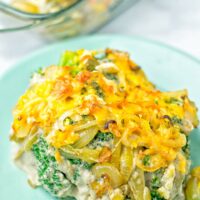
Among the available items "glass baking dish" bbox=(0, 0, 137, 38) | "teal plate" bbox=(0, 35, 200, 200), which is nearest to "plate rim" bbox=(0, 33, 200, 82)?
"teal plate" bbox=(0, 35, 200, 200)

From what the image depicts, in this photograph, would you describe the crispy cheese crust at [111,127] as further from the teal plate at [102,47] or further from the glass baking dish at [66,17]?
the glass baking dish at [66,17]

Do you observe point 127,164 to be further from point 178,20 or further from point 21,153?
point 178,20

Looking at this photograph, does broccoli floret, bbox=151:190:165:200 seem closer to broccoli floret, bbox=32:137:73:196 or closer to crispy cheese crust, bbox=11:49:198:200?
crispy cheese crust, bbox=11:49:198:200

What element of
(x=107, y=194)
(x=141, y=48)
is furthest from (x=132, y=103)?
(x=141, y=48)

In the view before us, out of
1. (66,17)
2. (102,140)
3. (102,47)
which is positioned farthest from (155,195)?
(66,17)

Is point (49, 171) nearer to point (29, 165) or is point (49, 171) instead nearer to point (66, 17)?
point (29, 165)

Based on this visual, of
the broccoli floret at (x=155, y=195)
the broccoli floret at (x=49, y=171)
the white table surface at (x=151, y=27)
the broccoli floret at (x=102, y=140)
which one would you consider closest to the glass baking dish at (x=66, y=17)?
the white table surface at (x=151, y=27)
